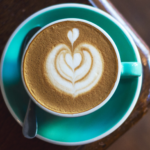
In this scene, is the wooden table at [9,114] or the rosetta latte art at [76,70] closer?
the rosetta latte art at [76,70]

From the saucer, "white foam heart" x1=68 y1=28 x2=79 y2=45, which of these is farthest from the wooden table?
"white foam heart" x1=68 y1=28 x2=79 y2=45

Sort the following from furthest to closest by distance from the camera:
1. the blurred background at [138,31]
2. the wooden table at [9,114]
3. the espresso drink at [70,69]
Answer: the blurred background at [138,31] < the wooden table at [9,114] < the espresso drink at [70,69]

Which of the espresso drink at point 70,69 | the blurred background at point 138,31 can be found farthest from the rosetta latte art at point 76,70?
the blurred background at point 138,31

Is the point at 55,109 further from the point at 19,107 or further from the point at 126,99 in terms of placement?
the point at 126,99

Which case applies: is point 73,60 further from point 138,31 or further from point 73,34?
point 138,31

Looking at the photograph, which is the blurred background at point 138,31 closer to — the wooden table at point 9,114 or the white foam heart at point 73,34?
the wooden table at point 9,114

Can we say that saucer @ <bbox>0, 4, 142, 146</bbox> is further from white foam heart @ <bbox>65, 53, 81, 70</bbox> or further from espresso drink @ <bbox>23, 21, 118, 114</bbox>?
white foam heart @ <bbox>65, 53, 81, 70</bbox>
